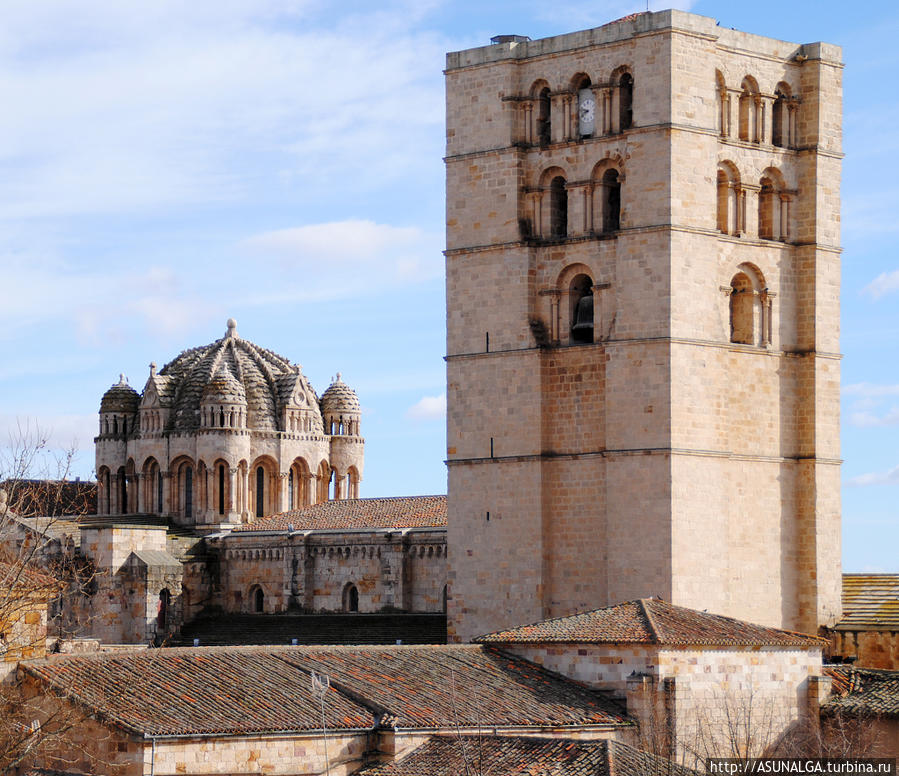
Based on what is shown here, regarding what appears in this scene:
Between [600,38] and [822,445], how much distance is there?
35.6 feet

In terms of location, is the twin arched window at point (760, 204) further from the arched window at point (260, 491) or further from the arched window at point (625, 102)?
the arched window at point (260, 491)

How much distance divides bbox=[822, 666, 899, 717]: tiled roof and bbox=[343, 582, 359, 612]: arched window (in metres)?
23.5

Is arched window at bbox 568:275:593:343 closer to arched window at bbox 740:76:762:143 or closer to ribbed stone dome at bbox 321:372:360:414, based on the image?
arched window at bbox 740:76:762:143

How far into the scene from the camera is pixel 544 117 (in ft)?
160

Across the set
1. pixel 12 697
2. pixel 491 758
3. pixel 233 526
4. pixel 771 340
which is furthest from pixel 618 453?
pixel 233 526

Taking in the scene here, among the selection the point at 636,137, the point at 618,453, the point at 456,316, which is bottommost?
the point at 618,453

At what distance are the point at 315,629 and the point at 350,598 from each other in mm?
2105

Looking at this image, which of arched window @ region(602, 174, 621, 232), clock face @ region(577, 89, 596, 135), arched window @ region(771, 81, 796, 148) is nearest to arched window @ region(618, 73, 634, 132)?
clock face @ region(577, 89, 596, 135)

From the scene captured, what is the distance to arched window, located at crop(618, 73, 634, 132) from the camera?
4741 cm

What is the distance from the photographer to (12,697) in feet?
113

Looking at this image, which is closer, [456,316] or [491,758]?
[491,758]

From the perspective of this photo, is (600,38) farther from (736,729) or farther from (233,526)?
(233,526)

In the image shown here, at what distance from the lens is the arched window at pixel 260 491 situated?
76562mm

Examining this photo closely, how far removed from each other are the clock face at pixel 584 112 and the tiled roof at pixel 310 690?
44.4ft
